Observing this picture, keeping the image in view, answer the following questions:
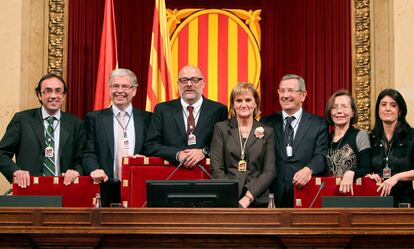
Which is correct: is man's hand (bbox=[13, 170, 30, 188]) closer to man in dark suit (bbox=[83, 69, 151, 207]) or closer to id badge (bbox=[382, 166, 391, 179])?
man in dark suit (bbox=[83, 69, 151, 207])

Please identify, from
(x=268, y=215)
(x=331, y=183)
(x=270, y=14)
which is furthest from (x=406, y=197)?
(x=270, y=14)

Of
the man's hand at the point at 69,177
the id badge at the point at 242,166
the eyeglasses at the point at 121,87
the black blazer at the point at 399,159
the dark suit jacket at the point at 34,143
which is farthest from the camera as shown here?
the eyeglasses at the point at 121,87

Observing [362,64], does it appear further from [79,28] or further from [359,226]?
[359,226]

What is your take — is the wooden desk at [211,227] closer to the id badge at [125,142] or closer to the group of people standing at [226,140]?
the group of people standing at [226,140]

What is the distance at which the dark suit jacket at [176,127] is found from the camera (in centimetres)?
561

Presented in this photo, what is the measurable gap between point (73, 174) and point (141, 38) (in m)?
3.30

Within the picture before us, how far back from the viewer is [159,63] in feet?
24.8

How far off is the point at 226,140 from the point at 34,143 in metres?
1.41

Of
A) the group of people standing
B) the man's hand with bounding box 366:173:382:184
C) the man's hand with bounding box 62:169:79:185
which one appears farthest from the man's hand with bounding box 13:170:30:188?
the man's hand with bounding box 366:173:382:184

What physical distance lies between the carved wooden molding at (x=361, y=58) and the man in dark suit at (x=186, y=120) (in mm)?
2223

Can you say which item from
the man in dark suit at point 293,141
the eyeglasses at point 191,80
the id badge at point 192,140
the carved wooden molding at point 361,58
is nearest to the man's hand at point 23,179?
the id badge at point 192,140

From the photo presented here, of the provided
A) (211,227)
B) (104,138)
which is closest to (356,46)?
(104,138)

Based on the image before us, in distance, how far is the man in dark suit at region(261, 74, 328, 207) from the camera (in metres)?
5.45

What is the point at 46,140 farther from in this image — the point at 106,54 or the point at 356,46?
the point at 356,46
